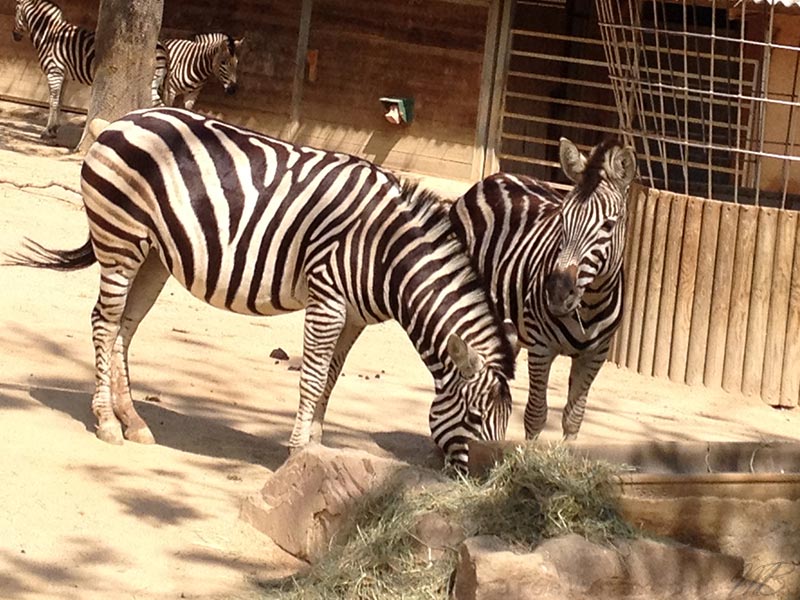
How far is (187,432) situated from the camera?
23.0 feet

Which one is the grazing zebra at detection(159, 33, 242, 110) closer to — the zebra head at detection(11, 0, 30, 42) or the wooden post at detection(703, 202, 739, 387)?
the zebra head at detection(11, 0, 30, 42)

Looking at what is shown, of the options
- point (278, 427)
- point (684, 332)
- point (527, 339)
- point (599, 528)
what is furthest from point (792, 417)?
point (599, 528)

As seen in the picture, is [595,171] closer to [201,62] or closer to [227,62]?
[227,62]

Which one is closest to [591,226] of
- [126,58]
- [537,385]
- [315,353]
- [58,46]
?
[537,385]

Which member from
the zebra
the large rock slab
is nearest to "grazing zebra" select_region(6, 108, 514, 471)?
the large rock slab

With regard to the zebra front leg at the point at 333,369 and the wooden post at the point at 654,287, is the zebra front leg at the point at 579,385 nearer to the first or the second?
the zebra front leg at the point at 333,369

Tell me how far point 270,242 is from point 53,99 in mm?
11260

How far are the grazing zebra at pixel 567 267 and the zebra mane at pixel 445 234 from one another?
0.17m

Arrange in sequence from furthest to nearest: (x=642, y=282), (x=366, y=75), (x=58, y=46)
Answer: (x=58, y=46)
(x=366, y=75)
(x=642, y=282)

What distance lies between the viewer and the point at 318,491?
5371 mm

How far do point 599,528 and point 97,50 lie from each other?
10262mm

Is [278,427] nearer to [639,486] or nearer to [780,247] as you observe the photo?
[639,486]

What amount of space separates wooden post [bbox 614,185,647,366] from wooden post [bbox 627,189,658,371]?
0.03m

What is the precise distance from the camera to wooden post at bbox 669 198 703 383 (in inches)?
364
